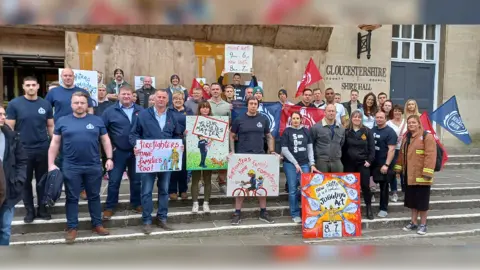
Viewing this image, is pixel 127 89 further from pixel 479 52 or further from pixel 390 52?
pixel 479 52

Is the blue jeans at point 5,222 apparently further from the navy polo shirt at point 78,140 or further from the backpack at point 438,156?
the backpack at point 438,156

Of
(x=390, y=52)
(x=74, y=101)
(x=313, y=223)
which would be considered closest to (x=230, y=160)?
(x=313, y=223)

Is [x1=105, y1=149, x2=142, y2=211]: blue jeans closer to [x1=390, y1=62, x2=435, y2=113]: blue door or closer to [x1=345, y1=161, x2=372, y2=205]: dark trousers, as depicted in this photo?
[x1=345, y1=161, x2=372, y2=205]: dark trousers

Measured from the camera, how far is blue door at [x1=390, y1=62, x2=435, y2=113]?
38.2ft

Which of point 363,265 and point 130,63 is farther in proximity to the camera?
point 130,63

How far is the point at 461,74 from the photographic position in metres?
11.7

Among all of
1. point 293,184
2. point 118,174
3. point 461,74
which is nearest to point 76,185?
point 118,174

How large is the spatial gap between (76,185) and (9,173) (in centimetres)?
100

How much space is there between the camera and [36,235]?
502cm

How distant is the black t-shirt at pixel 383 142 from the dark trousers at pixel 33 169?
5036mm

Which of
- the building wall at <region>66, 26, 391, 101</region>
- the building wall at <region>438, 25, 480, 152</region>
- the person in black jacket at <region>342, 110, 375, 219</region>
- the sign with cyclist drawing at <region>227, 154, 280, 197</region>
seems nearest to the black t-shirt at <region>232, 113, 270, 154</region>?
the sign with cyclist drawing at <region>227, 154, 280, 197</region>

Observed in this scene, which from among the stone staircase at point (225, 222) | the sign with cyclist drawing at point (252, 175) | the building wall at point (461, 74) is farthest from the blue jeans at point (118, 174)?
the building wall at point (461, 74)

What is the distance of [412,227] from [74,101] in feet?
17.6

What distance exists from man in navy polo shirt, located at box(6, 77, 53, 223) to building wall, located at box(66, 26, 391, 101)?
386 centimetres
